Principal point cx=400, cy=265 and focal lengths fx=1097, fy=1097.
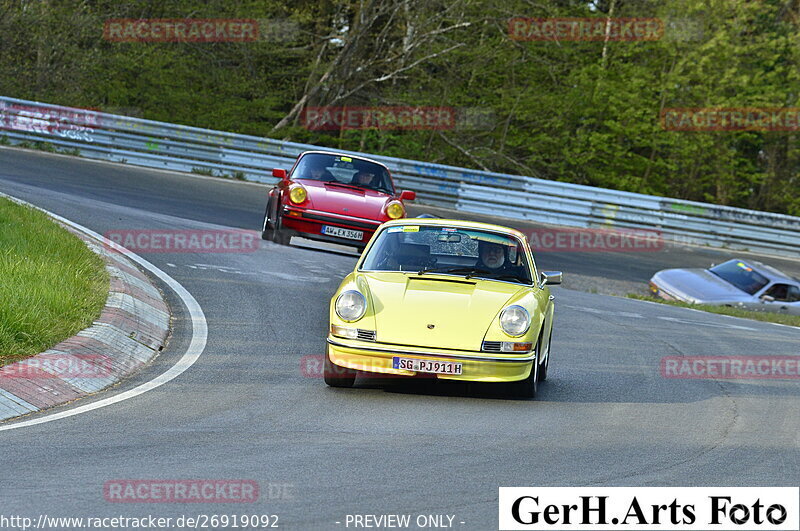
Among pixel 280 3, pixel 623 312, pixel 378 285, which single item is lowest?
pixel 623 312

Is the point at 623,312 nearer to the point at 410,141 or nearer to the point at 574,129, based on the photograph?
the point at 410,141

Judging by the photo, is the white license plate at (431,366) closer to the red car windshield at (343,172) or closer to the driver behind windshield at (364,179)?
the red car windshield at (343,172)

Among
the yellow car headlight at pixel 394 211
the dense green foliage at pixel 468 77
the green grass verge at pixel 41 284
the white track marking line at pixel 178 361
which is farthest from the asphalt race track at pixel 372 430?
the dense green foliage at pixel 468 77

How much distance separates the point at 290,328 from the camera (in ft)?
37.2

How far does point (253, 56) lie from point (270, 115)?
2279mm

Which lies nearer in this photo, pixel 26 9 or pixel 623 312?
pixel 623 312

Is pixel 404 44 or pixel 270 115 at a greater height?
pixel 404 44

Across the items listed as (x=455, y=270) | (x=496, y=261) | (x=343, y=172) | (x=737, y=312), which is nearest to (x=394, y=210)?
(x=343, y=172)

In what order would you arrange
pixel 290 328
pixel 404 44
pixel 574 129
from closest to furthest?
pixel 290 328 → pixel 404 44 → pixel 574 129

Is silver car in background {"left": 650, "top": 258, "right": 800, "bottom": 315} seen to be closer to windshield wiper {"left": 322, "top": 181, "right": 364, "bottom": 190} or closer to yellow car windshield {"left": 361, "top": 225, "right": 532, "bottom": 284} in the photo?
windshield wiper {"left": 322, "top": 181, "right": 364, "bottom": 190}

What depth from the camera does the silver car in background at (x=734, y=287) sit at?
2117 cm

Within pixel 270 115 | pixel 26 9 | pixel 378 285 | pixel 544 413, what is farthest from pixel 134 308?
pixel 270 115

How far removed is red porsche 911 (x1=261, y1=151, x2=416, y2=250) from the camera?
50.1 ft

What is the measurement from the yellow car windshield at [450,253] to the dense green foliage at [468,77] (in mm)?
23012
